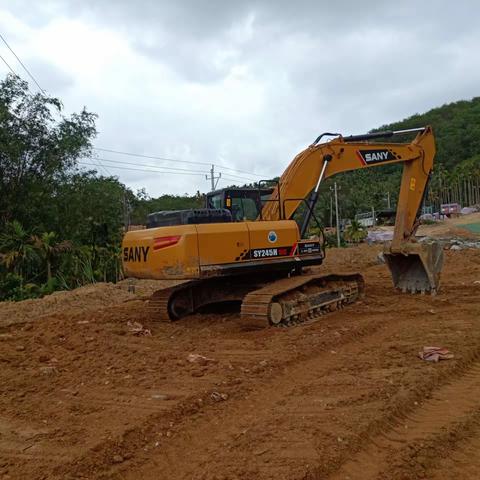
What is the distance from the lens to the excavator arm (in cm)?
1023

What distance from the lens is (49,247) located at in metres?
18.4

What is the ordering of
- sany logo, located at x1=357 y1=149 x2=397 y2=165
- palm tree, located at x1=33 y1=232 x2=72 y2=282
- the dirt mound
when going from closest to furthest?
sany logo, located at x1=357 y1=149 x2=397 y2=165, the dirt mound, palm tree, located at x1=33 y1=232 x2=72 y2=282

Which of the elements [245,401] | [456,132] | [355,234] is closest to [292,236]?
[245,401]

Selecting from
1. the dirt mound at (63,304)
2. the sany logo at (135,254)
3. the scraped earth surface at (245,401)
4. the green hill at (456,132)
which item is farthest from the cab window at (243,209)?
the green hill at (456,132)

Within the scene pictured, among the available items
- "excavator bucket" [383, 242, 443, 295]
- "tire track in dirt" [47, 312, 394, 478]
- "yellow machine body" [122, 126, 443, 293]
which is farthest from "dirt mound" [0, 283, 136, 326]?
"tire track in dirt" [47, 312, 394, 478]

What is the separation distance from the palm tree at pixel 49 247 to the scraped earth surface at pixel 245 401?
970 cm

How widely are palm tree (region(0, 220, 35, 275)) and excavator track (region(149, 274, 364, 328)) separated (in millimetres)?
9463

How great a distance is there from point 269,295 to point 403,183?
16.7ft

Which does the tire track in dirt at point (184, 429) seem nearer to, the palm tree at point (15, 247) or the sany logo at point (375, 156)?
the sany logo at point (375, 156)

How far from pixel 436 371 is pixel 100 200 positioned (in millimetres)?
18609

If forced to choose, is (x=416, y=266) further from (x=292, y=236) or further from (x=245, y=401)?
(x=245, y=401)

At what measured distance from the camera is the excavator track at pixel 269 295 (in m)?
8.60

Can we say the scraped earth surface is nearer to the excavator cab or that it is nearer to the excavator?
the excavator

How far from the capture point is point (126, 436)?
4332mm
